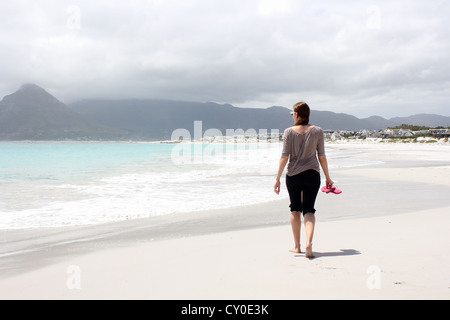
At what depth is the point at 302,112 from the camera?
4438 millimetres

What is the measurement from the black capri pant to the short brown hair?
0.63 metres

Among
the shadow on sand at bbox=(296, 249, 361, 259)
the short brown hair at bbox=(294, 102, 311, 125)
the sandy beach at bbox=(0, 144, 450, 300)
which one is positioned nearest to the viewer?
the sandy beach at bbox=(0, 144, 450, 300)

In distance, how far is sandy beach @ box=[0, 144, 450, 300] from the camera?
10.8ft

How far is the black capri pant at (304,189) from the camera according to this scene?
4371 millimetres

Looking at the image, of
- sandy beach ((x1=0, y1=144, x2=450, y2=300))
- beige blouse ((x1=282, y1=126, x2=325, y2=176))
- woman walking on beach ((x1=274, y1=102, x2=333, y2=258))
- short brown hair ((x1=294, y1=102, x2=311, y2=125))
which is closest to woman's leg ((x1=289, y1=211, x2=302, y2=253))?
woman walking on beach ((x1=274, y1=102, x2=333, y2=258))

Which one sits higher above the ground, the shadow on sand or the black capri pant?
the black capri pant

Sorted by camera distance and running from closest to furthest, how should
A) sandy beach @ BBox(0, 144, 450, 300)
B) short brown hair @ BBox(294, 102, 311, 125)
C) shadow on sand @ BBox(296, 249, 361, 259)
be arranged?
sandy beach @ BBox(0, 144, 450, 300) → shadow on sand @ BBox(296, 249, 361, 259) → short brown hair @ BBox(294, 102, 311, 125)

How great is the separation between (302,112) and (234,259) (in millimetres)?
1994

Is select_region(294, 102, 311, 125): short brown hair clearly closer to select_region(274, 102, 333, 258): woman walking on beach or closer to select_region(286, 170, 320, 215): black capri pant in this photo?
select_region(274, 102, 333, 258): woman walking on beach

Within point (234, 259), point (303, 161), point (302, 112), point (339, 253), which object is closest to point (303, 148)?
point (303, 161)

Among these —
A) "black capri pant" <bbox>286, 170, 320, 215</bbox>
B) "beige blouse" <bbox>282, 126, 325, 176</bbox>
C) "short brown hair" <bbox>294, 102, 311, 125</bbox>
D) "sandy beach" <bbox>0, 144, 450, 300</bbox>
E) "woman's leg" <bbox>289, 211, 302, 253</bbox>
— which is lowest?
"sandy beach" <bbox>0, 144, 450, 300</bbox>

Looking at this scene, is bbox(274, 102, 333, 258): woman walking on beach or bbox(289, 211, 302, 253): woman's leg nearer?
bbox(274, 102, 333, 258): woman walking on beach

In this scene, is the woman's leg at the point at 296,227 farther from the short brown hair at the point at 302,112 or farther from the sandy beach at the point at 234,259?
the short brown hair at the point at 302,112

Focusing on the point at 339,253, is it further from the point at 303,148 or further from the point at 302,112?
the point at 302,112
